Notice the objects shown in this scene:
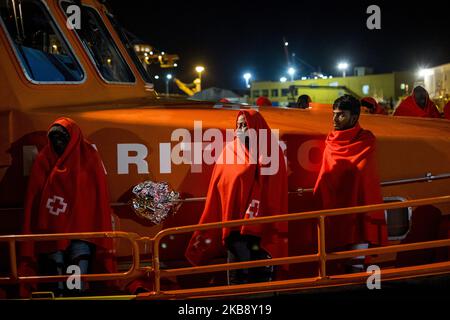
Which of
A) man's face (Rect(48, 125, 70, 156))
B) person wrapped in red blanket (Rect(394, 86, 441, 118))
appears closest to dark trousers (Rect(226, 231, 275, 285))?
man's face (Rect(48, 125, 70, 156))

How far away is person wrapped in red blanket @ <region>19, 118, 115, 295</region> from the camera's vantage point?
339cm

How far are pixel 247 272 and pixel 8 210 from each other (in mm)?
1793

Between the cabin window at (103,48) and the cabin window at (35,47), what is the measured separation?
0.21 metres

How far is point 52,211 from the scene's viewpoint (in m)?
3.39

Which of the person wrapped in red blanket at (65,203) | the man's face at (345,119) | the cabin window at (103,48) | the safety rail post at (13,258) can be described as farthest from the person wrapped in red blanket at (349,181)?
the safety rail post at (13,258)

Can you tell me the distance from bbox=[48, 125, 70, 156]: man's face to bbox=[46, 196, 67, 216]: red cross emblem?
32 cm

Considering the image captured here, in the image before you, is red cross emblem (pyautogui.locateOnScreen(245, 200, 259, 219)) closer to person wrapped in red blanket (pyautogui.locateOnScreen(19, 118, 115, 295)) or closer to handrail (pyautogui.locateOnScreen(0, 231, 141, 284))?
handrail (pyautogui.locateOnScreen(0, 231, 141, 284))

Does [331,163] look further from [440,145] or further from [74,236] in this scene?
[74,236]

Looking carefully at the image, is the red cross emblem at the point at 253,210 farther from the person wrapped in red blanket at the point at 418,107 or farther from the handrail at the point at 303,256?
the person wrapped in red blanket at the point at 418,107

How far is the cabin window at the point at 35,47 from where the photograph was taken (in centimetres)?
401

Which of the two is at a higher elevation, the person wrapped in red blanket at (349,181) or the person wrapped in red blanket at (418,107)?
the person wrapped in red blanket at (418,107)

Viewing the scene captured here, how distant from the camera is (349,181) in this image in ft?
11.5

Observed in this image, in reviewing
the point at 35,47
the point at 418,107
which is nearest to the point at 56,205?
the point at 35,47
